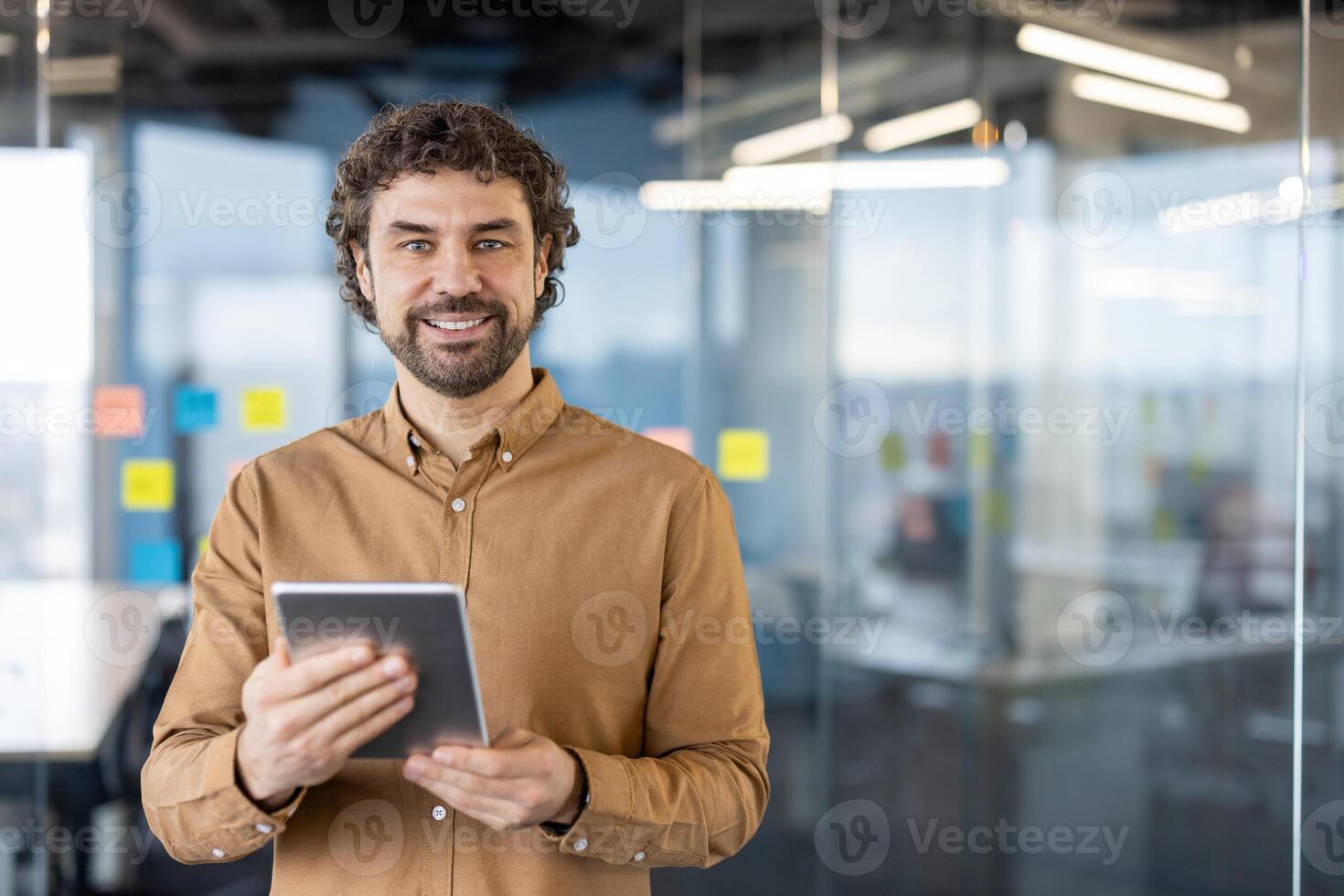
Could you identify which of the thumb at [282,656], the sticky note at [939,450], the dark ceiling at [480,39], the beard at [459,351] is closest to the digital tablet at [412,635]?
the thumb at [282,656]

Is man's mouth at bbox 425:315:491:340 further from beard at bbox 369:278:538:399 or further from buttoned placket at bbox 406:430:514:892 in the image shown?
buttoned placket at bbox 406:430:514:892

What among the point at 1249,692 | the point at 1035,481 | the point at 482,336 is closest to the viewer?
the point at 482,336

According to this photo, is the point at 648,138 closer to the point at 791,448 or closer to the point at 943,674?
the point at 791,448

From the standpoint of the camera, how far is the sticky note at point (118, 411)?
3.28 m

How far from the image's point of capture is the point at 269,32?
11.0 feet

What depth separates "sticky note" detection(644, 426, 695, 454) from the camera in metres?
3.48

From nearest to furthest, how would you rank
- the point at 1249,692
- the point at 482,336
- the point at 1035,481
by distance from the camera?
the point at 482,336 < the point at 1249,692 < the point at 1035,481

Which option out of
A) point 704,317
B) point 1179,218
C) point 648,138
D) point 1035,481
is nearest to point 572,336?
point 704,317

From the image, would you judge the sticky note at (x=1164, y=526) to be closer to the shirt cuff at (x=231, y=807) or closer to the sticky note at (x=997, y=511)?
the sticky note at (x=997, y=511)

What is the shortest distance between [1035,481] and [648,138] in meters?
1.60

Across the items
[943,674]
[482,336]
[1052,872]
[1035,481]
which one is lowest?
[1052,872]

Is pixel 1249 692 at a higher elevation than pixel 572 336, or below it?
below

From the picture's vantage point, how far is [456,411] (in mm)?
1585

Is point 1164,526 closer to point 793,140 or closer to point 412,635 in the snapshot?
point 793,140
